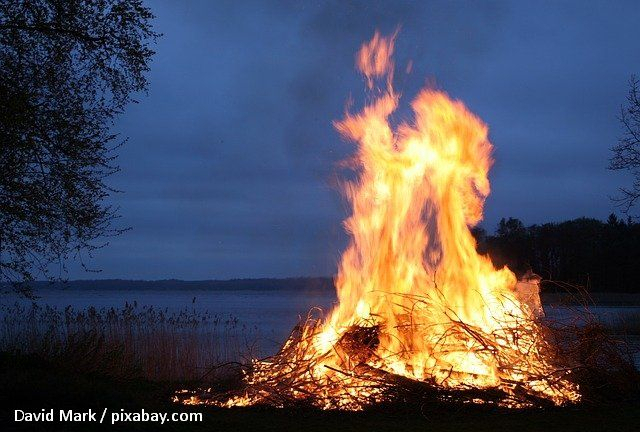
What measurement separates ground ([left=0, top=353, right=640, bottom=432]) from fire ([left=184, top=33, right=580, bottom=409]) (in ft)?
1.70

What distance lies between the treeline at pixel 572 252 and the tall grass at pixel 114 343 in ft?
84.1

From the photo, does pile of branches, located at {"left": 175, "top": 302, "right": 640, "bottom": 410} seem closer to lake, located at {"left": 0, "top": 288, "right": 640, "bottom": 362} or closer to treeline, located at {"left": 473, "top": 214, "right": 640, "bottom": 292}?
lake, located at {"left": 0, "top": 288, "right": 640, "bottom": 362}

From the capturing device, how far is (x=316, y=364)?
9.07 metres

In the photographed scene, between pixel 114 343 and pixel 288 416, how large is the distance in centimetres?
580

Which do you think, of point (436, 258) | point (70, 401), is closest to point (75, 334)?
point (70, 401)

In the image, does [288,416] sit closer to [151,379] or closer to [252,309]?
[151,379]

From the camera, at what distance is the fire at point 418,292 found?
8.80m

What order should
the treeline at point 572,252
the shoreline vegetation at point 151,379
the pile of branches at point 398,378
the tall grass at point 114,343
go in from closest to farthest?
the shoreline vegetation at point 151,379 < the pile of branches at point 398,378 < the tall grass at point 114,343 < the treeline at point 572,252

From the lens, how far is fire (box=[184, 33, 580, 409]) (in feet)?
28.9

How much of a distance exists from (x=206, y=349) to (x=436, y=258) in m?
6.24

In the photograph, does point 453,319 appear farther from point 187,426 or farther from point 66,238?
point 66,238

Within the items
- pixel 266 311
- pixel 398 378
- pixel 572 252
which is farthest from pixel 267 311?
pixel 398 378

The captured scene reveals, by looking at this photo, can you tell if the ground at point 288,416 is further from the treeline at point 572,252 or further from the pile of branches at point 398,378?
the treeline at point 572,252

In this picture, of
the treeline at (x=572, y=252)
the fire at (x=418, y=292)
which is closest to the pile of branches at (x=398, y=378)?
the fire at (x=418, y=292)
